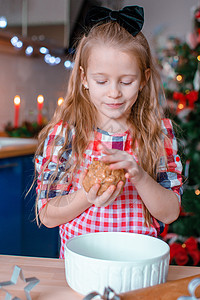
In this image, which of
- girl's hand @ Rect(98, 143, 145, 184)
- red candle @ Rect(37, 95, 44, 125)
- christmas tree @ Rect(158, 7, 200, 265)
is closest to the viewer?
girl's hand @ Rect(98, 143, 145, 184)

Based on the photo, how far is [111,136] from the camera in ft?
3.45

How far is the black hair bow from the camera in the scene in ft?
3.00

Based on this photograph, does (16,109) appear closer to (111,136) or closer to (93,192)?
(111,136)

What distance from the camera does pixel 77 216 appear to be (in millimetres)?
1018

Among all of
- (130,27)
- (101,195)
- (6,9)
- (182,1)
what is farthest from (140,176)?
(182,1)

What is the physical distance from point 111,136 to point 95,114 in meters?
0.08

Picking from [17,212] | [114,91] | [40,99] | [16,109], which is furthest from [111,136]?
[40,99]

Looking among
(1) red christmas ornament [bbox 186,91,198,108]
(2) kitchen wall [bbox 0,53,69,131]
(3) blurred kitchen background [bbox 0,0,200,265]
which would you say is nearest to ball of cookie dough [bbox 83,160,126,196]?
(3) blurred kitchen background [bbox 0,0,200,265]

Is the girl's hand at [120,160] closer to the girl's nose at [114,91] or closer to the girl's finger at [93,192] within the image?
the girl's finger at [93,192]

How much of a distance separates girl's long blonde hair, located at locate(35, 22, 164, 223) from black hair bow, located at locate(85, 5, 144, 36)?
0.02 meters

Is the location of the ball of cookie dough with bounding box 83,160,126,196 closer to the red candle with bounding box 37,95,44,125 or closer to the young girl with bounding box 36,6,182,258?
the young girl with bounding box 36,6,182,258

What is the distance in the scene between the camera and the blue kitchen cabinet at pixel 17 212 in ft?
7.61

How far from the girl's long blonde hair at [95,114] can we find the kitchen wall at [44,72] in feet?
5.95

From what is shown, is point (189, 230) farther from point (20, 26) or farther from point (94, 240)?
point (20, 26)
